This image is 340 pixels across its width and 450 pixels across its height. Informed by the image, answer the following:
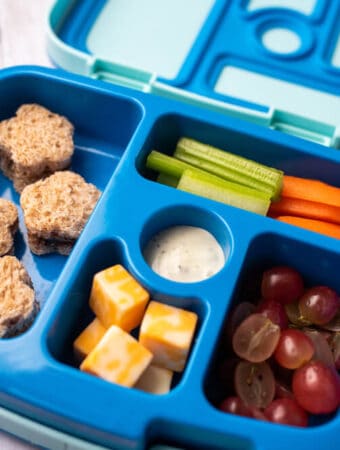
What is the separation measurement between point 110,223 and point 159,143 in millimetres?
229

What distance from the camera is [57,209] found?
1102 mm

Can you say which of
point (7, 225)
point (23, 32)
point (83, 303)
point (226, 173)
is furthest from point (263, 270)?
point (23, 32)

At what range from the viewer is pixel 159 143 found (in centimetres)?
120

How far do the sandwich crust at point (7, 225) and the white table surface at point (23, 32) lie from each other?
1.18ft

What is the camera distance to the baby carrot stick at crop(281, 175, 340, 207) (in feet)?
3.72

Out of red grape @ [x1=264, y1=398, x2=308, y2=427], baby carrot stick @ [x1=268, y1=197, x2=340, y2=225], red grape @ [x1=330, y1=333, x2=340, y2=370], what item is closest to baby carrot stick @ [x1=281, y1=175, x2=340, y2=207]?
baby carrot stick @ [x1=268, y1=197, x2=340, y2=225]

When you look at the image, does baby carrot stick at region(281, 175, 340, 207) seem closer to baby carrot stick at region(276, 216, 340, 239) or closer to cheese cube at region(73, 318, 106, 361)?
baby carrot stick at region(276, 216, 340, 239)

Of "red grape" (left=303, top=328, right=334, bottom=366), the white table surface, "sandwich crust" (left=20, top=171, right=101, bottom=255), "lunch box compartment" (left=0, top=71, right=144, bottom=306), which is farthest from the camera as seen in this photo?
the white table surface

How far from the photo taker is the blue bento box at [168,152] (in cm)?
87

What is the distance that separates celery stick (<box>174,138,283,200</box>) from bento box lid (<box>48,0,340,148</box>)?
0.33 feet

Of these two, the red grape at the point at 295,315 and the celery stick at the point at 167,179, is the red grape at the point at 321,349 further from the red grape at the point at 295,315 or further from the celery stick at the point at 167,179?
the celery stick at the point at 167,179

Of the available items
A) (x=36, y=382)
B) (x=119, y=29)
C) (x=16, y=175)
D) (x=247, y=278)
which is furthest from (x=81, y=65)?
(x=36, y=382)

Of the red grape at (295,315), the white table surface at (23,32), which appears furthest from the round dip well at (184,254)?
the white table surface at (23,32)

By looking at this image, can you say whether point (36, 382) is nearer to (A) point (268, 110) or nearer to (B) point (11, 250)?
(B) point (11, 250)
